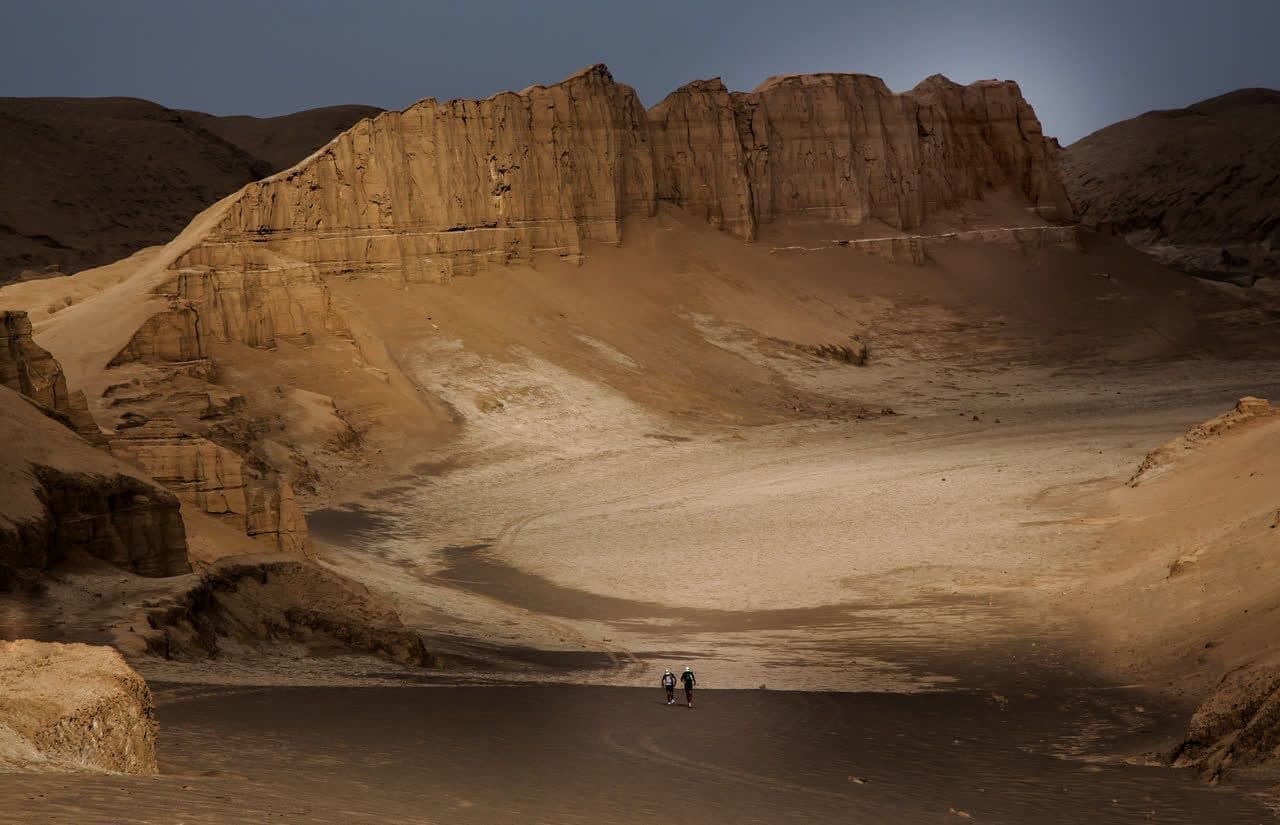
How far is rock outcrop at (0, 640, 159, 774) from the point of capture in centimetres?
920

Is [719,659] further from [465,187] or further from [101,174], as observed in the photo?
[101,174]

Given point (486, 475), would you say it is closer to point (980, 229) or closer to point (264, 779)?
point (264, 779)

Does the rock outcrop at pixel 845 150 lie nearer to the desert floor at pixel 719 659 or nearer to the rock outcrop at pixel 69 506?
the desert floor at pixel 719 659

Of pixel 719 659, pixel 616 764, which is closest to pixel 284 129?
pixel 719 659

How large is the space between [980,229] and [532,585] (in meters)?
46.0

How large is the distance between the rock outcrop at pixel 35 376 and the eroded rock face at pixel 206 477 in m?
1.76

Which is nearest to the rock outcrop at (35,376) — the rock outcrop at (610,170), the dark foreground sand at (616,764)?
the dark foreground sand at (616,764)

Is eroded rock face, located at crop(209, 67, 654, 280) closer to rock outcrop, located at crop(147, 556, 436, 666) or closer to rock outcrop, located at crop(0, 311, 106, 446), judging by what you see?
rock outcrop, located at crop(0, 311, 106, 446)

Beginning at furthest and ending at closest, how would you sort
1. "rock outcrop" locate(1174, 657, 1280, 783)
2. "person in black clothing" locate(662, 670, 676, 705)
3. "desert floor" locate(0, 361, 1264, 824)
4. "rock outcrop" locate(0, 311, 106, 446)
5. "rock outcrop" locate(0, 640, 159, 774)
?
"rock outcrop" locate(0, 311, 106, 446), "person in black clothing" locate(662, 670, 676, 705), "rock outcrop" locate(1174, 657, 1280, 783), "desert floor" locate(0, 361, 1264, 824), "rock outcrop" locate(0, 640, 159, 774)

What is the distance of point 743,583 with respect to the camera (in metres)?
27.3

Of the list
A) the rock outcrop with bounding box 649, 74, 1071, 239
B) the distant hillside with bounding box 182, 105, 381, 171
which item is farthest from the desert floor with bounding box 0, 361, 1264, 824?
the distant hillside with bounding box 182, 105, 381, 171

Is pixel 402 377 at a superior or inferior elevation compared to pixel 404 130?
inferior

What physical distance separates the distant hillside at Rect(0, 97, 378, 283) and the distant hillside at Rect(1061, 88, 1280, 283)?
157 ft

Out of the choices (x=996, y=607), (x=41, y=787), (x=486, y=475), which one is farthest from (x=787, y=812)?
(x=486, y=475)
